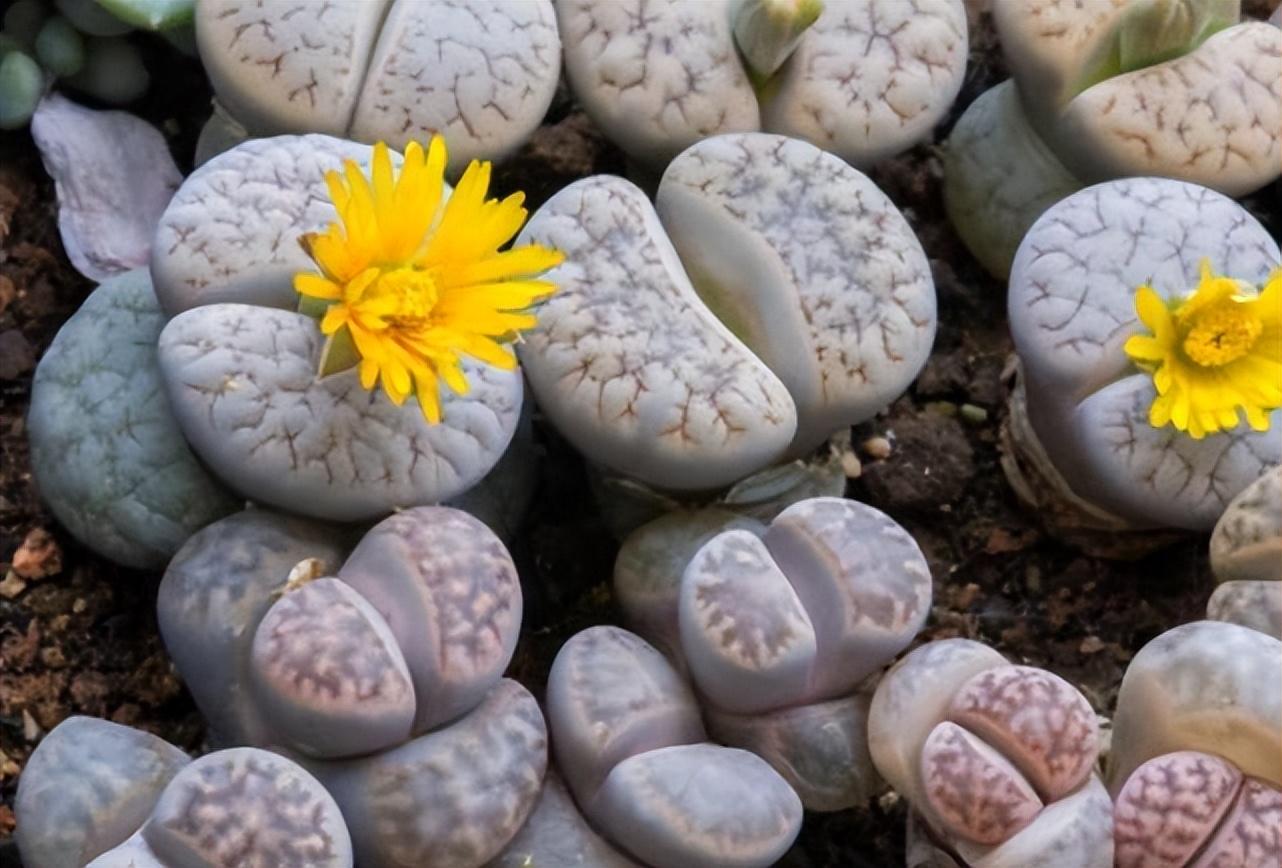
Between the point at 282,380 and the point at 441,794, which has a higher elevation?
the point at 282,380

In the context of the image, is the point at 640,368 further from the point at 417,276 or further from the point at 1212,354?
the point at 1212,354

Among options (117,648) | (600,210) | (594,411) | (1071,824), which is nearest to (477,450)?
(594,411)

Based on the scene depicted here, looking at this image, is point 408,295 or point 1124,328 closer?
point 408,295

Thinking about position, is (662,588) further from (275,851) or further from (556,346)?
(275,851)

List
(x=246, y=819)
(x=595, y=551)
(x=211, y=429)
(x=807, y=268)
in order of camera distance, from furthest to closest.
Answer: (x=595, y=551), (x=807, y=268), (x=211, y=429), (x=246, y=819)

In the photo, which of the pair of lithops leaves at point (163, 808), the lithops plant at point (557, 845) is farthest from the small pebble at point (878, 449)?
the pair of lithops leaves at point (163, 808)

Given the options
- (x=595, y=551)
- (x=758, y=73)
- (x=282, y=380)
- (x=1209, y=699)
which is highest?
(x=758, y=73)

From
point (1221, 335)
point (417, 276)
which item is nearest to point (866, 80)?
point (1221, 335)

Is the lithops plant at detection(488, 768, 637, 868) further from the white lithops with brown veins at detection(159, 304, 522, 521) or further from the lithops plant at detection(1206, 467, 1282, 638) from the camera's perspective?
the lithops plant at detection(1206, 467, 1282, 638)
